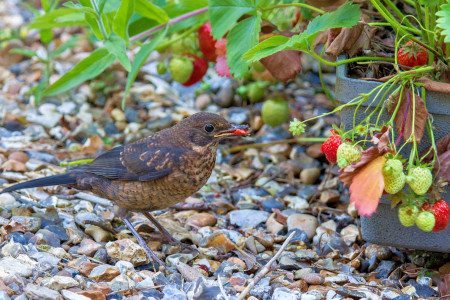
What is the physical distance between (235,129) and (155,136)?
1.60 feet

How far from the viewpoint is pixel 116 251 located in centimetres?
290

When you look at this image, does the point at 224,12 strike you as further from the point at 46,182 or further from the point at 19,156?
the point at 19,156

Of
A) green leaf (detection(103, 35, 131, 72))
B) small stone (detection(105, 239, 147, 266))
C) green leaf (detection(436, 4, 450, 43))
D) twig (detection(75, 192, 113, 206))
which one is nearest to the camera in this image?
green leaf (detection(436, 4, 450, 43))

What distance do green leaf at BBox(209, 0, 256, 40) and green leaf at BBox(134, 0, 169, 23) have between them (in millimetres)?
505

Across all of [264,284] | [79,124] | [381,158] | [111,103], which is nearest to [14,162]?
[79,124]

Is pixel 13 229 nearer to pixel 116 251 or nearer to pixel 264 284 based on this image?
pixel 116 251

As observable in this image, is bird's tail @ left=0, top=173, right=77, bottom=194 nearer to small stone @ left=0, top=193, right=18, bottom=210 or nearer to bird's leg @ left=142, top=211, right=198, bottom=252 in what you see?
small stone @ left=0, top=193, right=18, bottom=210

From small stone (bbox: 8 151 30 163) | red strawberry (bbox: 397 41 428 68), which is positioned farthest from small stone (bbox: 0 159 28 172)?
red strawberry (bbox: 397 41 428 68)

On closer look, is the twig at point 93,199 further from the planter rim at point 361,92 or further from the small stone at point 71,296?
the planter rim at point 361,92

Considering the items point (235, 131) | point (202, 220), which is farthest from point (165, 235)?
point (235, 131)

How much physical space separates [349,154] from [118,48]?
4.74 ft

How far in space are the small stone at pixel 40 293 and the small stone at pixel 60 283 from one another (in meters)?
0.04

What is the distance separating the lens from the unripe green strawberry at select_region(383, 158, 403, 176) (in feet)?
7.25

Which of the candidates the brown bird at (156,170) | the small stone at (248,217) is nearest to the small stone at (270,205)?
the small stone at (248,217)
